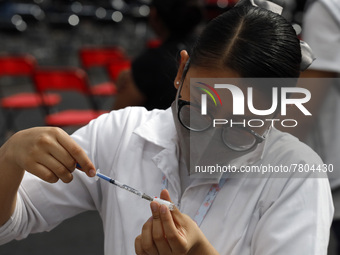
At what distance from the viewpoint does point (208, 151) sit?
3.45 ft

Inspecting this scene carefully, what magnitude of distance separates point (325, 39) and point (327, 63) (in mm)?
72

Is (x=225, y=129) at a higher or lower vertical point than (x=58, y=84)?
higher

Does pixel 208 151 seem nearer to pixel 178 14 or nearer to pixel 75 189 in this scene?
pixel 75 189

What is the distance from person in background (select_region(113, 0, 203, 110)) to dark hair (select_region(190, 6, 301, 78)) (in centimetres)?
125

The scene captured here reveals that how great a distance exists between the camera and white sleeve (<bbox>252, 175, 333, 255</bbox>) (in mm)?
A: 920

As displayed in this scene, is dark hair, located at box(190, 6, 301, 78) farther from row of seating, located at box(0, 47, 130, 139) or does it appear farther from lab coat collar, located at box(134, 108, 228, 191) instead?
row of seating, located at box(0, 47, 130, 139)

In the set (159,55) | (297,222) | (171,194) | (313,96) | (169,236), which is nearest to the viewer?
(169,236)

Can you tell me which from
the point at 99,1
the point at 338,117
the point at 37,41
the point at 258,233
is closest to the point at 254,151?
the point at 258,233

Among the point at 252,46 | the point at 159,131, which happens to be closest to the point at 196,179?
the point at 159,131

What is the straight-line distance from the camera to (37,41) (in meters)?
8.62

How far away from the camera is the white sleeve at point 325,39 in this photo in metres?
1.49

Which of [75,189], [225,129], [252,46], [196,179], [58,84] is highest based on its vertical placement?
[252,46]

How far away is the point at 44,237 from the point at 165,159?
2.13 metres

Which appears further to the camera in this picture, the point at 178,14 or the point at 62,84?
the point at 62,84
